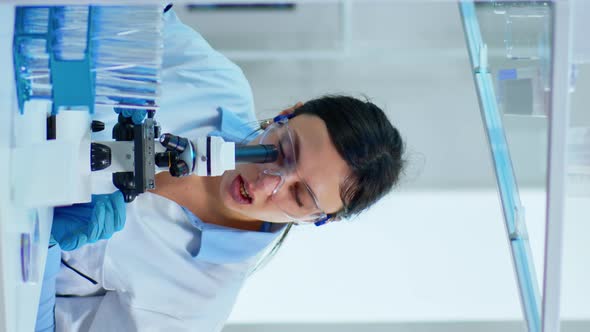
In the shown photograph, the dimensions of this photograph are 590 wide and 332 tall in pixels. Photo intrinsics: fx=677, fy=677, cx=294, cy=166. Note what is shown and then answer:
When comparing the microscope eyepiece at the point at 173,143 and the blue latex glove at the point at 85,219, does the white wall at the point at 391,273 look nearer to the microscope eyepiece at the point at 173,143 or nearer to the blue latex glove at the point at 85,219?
the blue latex glove at the point at 85,219

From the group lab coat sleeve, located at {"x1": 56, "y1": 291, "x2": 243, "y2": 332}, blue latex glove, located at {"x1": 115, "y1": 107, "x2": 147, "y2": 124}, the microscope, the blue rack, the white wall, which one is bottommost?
the white wall

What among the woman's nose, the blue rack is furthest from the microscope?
the woman's nose

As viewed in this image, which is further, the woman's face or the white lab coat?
the white lab coat

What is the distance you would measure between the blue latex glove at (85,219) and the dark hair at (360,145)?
540mm

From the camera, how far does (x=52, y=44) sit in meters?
0.84

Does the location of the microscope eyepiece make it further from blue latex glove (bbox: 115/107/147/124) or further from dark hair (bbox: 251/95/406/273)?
dark hair (bbox: 251/95/406/273)

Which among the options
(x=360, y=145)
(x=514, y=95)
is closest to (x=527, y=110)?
(x=514, y=95)

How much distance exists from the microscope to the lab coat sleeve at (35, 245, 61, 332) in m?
0.27

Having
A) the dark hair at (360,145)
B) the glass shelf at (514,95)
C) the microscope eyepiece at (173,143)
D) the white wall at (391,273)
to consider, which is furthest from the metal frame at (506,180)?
the white wall at (391,273)

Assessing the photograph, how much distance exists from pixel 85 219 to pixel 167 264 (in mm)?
593

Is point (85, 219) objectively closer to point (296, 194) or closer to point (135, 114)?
point (135, 114)

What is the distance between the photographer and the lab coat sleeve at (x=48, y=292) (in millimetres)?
1302

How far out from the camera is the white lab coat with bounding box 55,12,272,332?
175cm

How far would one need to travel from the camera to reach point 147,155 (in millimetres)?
1093
